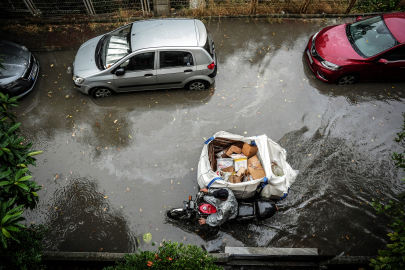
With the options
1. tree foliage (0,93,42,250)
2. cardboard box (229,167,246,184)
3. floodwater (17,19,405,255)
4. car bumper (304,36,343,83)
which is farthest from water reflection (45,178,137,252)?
car bumper (304,36,343,83)

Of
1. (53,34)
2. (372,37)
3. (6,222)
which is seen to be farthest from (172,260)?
(53,34)

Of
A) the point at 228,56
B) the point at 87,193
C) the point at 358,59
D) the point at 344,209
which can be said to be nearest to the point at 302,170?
the point at 344,209

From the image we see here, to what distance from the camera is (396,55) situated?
23.9 ft

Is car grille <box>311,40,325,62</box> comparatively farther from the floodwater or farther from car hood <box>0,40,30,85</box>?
car hood <box>0,40,30,85</box>

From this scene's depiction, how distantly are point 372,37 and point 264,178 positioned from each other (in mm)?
6033

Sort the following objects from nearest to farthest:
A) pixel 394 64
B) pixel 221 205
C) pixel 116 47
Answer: pixel 221 205 < pixel 116 47 < pixel 394 64

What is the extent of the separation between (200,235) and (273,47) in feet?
23.1

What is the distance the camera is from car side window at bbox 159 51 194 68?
6742mm

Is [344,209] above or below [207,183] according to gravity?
below

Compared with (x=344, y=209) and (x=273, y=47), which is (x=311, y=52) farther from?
(x=344, y=209)

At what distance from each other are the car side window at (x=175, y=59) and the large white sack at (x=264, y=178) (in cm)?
250

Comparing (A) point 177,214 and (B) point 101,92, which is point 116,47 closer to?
(B) point 101,92

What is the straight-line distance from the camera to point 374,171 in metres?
6.55

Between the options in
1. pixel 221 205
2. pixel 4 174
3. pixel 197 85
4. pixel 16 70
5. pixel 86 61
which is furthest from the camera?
pixel 197 85
